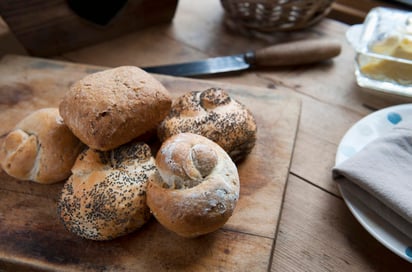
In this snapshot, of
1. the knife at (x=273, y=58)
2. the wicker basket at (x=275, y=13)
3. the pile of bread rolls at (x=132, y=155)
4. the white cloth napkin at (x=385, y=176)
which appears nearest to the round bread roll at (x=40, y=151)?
the pile of bread rolls at (x=132, y=155)

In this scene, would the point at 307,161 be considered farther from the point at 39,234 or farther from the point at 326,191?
the point at 39,234

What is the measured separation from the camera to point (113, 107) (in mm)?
750

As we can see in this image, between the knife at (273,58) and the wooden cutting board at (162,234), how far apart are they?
31 centimetres

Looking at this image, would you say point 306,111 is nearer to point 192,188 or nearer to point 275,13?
point 275,13

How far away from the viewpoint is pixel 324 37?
1430 millimetres

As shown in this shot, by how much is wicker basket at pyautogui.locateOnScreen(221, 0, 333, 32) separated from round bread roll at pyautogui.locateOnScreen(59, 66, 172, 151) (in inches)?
26.6

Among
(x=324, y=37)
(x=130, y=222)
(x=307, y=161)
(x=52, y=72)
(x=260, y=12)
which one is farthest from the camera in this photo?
(x=324, y=37)

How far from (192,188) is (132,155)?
0.62ft

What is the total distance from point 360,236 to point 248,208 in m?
0.28

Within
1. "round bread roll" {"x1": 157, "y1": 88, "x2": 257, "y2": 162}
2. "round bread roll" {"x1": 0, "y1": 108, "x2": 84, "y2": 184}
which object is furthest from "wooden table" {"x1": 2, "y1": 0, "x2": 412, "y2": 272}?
"round bread roll" {"x1": 0, "y1": 108, "x2": 84, "y2": 184}

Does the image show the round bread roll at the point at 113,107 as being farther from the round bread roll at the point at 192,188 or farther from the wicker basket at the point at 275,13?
the wicker basket at the point at 275,13

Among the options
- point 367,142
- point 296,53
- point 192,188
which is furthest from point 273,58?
point 192,188

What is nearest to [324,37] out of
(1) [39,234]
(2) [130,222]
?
(2) [130,222]

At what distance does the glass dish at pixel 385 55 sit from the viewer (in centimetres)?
105
